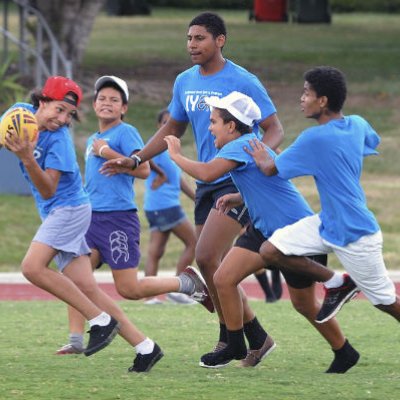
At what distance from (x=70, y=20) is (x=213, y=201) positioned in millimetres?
15871

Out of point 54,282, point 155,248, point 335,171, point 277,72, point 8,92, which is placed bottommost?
point 277,72

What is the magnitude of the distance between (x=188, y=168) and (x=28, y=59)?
18.5m

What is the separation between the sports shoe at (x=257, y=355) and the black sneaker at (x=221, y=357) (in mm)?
165

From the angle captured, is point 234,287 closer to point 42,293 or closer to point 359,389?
point 359,389

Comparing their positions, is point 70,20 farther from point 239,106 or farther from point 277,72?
point 239,106

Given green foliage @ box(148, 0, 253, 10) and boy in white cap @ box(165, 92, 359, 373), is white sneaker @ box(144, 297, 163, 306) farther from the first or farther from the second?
green foliage @ box(148, 0, 253, 10)

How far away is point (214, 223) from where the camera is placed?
329 inches

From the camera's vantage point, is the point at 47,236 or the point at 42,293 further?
the point at 42,293

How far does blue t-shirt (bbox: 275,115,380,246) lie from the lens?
296 inches

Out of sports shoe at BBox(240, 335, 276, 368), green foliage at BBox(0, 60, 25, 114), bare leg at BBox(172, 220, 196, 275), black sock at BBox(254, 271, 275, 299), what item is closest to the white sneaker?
bare leg at BBox(172, 220, 196, 275)

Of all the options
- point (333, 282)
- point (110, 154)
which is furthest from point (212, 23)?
point (333, 282)

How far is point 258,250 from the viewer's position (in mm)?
8117

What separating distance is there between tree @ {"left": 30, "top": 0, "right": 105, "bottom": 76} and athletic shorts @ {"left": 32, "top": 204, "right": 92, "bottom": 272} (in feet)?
51.7

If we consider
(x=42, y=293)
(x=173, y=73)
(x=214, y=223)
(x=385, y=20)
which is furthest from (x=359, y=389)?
(x=385, y=20)
